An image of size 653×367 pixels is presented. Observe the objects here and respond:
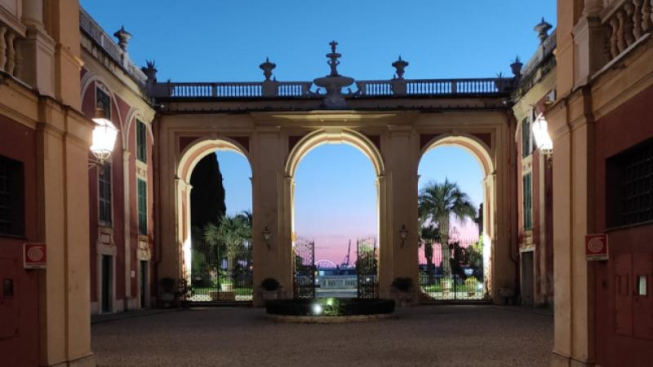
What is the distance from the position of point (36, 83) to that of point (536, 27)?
757 inches

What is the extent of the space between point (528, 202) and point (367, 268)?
8.00 m

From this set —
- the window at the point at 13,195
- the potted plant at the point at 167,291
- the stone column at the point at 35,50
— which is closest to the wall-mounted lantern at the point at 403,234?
the potted plant at the point at 167,291

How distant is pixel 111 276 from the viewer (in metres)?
22.3

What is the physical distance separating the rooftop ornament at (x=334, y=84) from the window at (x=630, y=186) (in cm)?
1955

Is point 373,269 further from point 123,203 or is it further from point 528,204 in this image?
point 123,203

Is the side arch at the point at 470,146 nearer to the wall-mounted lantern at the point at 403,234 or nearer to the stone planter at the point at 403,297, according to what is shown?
the wall-mounted lantern at the point at 403,234

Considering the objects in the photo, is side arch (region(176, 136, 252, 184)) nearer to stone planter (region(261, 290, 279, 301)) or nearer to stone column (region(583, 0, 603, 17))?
stone planter (region(261, 290, 279, 301))

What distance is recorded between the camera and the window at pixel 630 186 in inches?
290

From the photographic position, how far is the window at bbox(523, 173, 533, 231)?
81.3 ft

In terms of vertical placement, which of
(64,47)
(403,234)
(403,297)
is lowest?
(403,297)

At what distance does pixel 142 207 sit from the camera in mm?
25969

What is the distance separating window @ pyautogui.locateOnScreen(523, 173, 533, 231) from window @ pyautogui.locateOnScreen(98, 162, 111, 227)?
12904 mm

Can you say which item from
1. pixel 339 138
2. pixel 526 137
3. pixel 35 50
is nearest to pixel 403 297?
pixel 339 138

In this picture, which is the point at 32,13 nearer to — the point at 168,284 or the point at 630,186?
the point at 630,186
